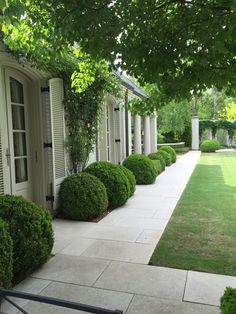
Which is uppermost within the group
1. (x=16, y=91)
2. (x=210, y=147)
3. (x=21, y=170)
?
(x=16, y=91)

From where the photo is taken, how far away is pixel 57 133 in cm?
609

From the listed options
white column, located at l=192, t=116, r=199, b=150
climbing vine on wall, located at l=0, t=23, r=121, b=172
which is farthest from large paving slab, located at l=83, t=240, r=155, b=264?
white column, located at l=192, t=116, r=199, b=150

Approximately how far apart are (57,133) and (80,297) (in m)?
3.60

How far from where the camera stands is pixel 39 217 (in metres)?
3.62

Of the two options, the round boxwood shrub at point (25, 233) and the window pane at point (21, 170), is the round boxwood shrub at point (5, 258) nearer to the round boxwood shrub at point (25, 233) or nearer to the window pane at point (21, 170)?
the round boxwood shrub at point (25, 233)

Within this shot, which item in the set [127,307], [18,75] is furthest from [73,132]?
[127,307]

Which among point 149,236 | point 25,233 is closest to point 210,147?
point 149,236

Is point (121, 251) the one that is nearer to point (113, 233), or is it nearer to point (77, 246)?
point (77, 246)

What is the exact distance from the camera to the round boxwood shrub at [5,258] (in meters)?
2.82

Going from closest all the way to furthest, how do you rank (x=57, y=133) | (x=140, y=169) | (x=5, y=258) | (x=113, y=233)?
(x=5, y=258) < (x=113, y=233) < (x=57, y=133) < (x=140, y=169)

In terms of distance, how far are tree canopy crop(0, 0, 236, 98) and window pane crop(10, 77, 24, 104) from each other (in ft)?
10.5

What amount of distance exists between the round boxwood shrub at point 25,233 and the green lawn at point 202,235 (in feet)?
4.41

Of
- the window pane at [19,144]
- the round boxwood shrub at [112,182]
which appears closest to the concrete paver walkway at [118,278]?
the round boxwood shrub at [112,182]

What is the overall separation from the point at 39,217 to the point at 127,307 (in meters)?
1.39
